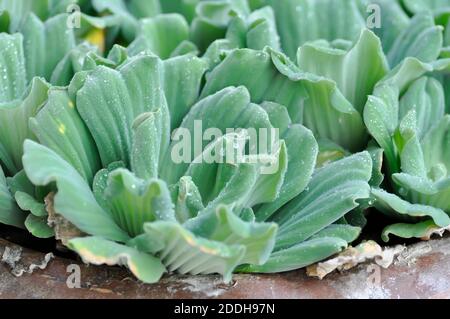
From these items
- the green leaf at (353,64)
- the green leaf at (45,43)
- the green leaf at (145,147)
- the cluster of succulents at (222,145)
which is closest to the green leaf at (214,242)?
the cluster of succulents at (222,145)

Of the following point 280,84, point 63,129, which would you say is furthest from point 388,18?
point 63,129

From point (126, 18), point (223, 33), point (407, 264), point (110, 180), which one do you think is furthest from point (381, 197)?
point (126, 18)

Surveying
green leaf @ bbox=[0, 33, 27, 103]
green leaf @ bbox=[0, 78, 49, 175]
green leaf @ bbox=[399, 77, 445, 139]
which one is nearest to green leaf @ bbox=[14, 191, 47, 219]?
green leaf @ bbox=[0, 78, 49, 175]

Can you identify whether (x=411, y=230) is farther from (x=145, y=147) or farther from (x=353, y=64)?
(x=145, y=147)

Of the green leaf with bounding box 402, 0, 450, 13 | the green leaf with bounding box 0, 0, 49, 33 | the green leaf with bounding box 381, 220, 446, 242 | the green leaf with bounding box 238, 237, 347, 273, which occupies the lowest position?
the green leaf with bounding box 381, 220, 446, 242

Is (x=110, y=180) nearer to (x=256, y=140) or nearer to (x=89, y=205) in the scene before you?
(x=89, y=205)

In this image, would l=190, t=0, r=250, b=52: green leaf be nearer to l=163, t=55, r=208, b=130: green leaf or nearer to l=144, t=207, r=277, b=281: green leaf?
l=163, t=55, r=208, b=130: green leaf
